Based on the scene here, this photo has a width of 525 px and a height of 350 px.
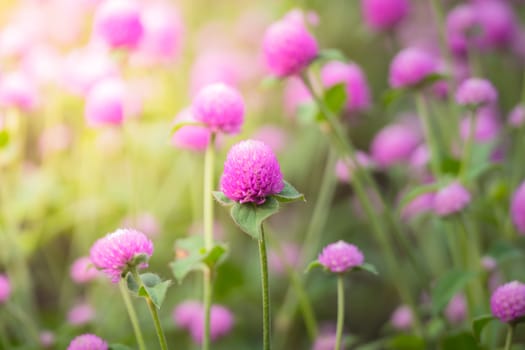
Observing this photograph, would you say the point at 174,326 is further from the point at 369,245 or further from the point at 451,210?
the point at 369,245

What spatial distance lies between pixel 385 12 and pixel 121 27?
0.80 meters

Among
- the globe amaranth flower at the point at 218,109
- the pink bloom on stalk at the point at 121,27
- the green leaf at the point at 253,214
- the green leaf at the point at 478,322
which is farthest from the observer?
the pink bloom on stalk at the point at 121,27

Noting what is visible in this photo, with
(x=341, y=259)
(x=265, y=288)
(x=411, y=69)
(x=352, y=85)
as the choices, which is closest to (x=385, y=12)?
(x=352, y=85)

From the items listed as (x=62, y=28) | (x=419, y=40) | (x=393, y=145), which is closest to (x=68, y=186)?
(x=62, y=28)

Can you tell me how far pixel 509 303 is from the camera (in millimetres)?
944

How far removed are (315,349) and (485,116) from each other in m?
1.04

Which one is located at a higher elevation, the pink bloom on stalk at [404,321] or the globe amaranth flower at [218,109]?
the globe amaranth flower at [218,109]

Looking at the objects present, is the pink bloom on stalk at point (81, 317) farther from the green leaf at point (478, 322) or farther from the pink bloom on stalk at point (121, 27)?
the green leaf at point (478, 322)

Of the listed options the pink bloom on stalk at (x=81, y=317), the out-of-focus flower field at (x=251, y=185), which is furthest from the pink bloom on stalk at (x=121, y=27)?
the pink bloom on stalk at (x=81, y=317)

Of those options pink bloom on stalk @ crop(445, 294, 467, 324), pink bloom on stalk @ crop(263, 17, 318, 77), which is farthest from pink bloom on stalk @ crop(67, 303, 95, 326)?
pink bloom on stalk @ crop(445, 294, 467, 324)

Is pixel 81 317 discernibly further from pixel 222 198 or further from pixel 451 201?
pixel 451 201

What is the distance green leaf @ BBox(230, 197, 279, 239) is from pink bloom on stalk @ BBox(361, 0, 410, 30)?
3.68 ft

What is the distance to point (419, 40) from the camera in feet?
10.1

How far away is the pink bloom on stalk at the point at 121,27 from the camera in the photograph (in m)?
1.47
